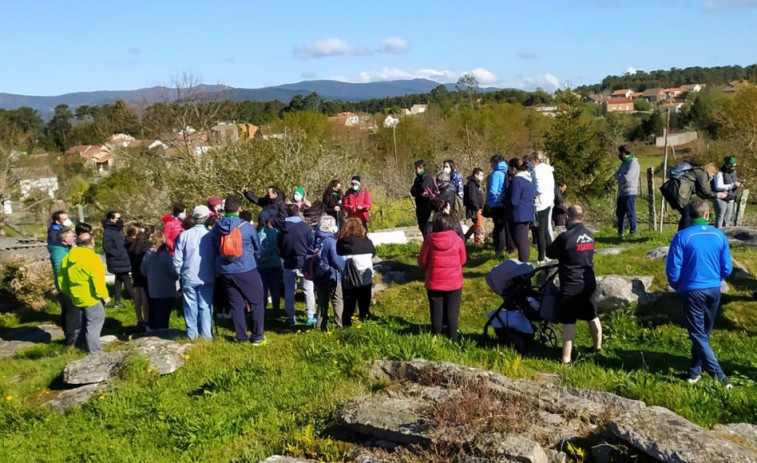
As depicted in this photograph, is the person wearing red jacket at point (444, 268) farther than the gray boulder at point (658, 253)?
No

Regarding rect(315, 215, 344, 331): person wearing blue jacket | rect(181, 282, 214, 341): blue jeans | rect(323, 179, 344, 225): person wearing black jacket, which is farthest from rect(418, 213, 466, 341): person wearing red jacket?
rect(323, 179, 344, 225): person wearing black jacket

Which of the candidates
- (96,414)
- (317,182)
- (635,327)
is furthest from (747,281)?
(317,182)

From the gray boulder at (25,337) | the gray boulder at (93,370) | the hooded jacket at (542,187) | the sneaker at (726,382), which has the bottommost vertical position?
the gray boulder at (25,337)

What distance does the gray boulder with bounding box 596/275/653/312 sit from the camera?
334 inches

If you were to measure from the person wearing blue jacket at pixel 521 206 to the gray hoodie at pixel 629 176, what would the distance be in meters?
2.97

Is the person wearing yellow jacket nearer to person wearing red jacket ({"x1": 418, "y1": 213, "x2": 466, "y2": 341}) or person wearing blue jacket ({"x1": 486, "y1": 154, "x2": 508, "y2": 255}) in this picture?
person wearing red jacket ({"x1": 418, "y1": 213, "x2": 466, "y2": 341})

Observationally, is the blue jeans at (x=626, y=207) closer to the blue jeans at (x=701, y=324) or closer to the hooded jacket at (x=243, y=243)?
the blue jeans at (x=701, y=324)

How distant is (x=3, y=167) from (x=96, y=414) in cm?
2768

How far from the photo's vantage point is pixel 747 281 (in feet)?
29.2

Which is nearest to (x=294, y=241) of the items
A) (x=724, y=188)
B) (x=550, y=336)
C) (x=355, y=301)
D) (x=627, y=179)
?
(x=355, y=301)

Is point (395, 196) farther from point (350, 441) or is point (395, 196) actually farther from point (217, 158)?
point (350, 441)

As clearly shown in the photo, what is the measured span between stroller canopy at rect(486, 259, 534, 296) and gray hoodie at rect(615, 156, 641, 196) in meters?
5.06

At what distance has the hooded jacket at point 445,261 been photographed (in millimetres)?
7348

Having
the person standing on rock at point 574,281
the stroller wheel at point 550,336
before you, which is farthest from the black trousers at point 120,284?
the person standing on rock at point 574,281
